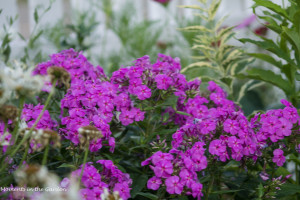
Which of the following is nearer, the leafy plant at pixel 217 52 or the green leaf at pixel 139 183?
the green leaf at pixel 139 183

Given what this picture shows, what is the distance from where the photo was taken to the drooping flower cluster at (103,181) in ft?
2.21

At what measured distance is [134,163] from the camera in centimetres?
101

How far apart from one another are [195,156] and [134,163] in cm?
31

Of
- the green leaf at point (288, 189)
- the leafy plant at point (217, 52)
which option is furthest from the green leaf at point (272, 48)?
the green leaf at point (288, 189)

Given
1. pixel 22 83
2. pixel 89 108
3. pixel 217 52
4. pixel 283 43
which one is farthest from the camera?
pixel 217 52

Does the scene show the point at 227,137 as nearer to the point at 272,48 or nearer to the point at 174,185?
the point at 174,185

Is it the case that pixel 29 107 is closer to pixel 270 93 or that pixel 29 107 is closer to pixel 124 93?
pixel 124 93

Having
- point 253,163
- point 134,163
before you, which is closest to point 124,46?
point 134,163

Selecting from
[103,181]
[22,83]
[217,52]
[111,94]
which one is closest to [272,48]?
[217,52]

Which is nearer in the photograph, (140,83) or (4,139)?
(4,139)

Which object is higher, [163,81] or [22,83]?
[163,81]

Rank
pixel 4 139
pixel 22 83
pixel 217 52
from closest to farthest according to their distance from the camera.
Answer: pixel 22 83, pixel 4 139, pixel 217 52

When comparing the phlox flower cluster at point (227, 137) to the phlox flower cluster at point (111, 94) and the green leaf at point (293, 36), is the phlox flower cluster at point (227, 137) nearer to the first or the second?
the phlox flower cluster at point (111, 94)

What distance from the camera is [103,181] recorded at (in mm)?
750
